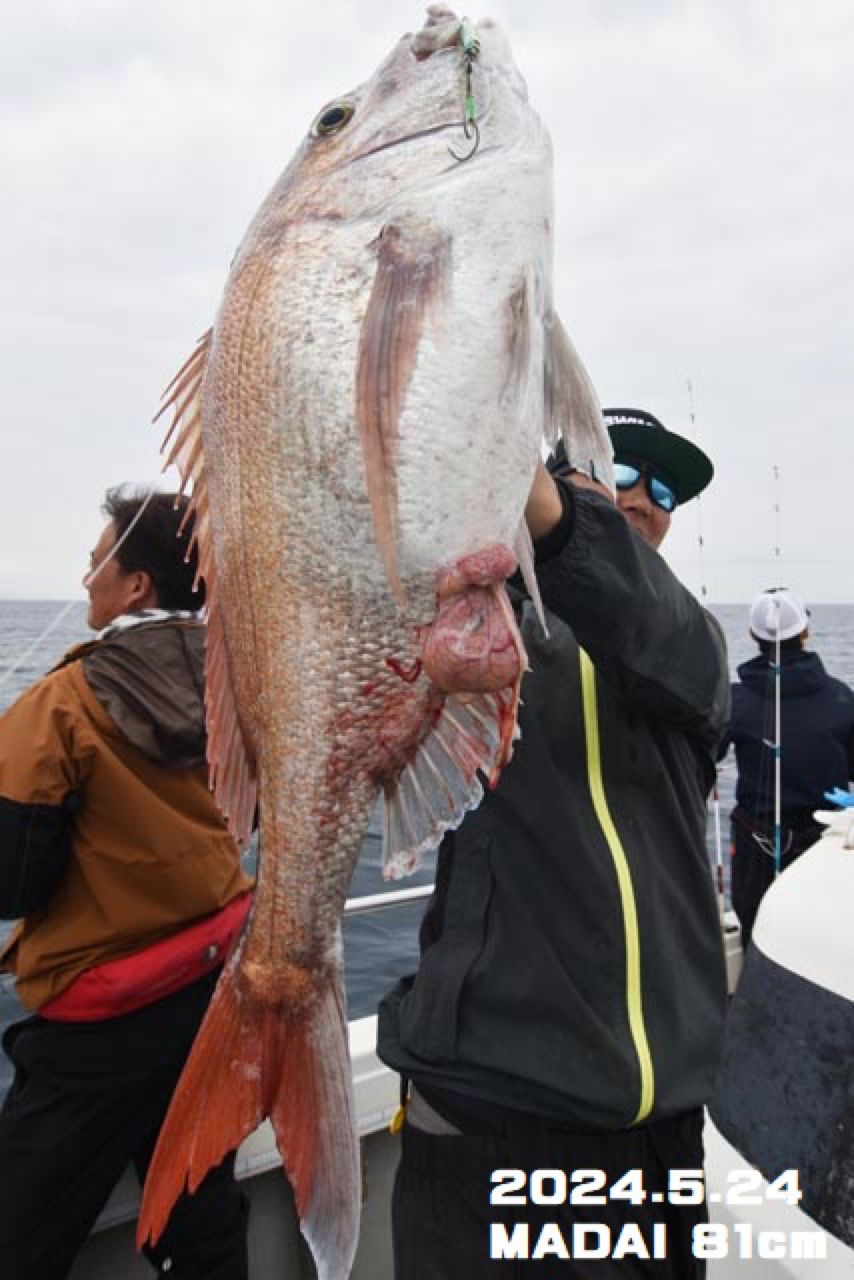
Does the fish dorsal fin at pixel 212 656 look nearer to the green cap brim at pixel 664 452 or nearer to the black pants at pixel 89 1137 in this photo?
the green cap brim at pixel 664 452

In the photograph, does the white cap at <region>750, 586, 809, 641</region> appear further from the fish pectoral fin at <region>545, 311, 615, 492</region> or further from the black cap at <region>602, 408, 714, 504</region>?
the fish pectoral fin at <region>545, 311, 615, 492</region>

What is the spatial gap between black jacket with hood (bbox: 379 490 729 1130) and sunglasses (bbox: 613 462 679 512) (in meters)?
0.54

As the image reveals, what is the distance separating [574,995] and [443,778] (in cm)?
68

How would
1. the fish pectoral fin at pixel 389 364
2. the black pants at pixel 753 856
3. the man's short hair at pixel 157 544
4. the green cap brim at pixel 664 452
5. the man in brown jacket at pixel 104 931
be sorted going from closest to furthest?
the fish pectoral fin at pixel 389 364, the green cap brim at pixel 664 452, the man in brown jacket at pixel 104 931, the man's short hair at pixel 157 544, the black pants at pixel 753 856

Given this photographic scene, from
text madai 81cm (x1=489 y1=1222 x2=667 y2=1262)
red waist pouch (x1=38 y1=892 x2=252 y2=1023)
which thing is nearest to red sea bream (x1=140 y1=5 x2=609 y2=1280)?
text madai 81cm (x1=489 y1=1222 x2=667 y2=1262)

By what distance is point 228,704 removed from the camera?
1.40m

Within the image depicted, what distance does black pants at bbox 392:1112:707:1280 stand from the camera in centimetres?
172

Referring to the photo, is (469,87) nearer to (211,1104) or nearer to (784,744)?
(211,1104)

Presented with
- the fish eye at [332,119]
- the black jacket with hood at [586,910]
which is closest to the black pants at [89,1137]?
the black jacket with hood at [586,910]

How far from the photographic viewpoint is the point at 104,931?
2.46 metres

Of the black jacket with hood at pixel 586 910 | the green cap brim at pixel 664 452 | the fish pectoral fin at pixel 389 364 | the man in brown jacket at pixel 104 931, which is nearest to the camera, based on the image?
the fish pectoral fin at pixel 389 364

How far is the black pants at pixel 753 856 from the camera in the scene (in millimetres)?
5773

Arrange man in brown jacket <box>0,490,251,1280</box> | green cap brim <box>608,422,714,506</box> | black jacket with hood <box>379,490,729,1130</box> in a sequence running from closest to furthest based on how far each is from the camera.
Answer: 1. black jacket with hood <box>379,490,729,1130</box>
2. green cap brim <box>608,422,714,506</box>
3. man in brown jacket <box>0,490,251,1280</box>

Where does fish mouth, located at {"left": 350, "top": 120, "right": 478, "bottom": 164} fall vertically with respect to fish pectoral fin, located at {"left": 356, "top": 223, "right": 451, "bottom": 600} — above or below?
above
